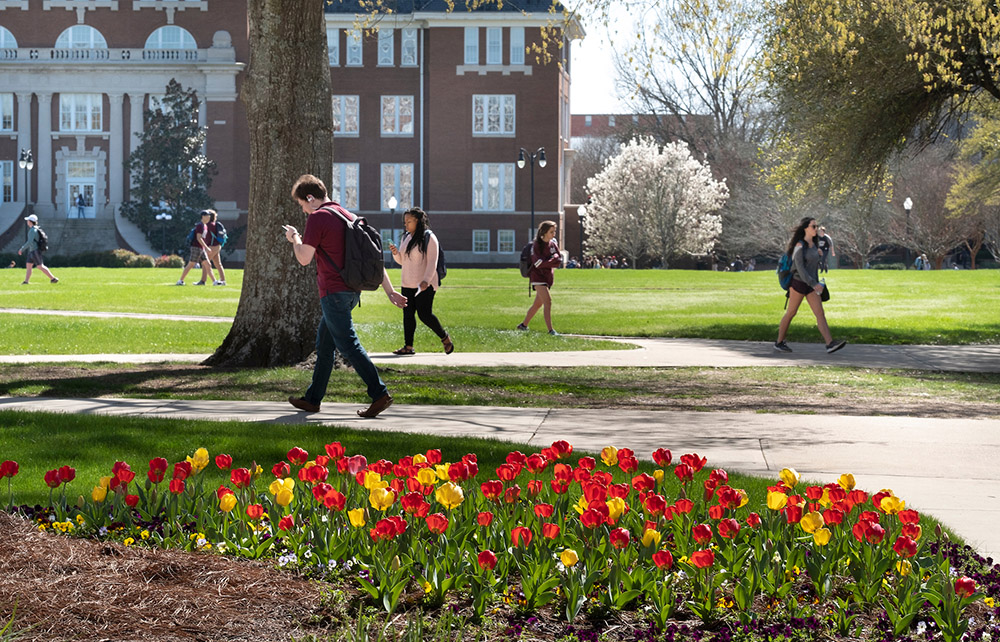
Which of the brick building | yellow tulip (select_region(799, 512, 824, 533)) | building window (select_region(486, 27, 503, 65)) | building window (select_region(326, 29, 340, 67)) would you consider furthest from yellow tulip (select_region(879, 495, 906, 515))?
building window (select_region(326, 29, 340, 67))

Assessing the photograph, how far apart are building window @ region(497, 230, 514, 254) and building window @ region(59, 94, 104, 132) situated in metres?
21.6

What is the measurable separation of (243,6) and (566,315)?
4412 cm

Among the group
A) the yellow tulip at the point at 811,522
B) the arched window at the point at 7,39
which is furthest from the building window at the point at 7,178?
the yellow tulip at the point at 811,522

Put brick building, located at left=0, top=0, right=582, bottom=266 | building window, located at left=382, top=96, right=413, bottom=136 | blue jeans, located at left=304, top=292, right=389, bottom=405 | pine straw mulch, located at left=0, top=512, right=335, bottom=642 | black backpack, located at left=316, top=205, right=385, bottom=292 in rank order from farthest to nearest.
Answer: building window, located at left=382, top=96, right=413, bottom=136, brick building, located at left=0, top=0, right=582, bottom=266, blue jeans, located at left=304, top=292, right=389, bottom=405, black backpack, located at left=316, top=205, right=385, bottom=292, pine straw mulch, located at left=0, top=512, right=335, bottom=642

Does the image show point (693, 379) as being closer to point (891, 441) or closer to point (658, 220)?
point (891, 441)

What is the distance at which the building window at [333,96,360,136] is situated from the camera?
6222 centimetres

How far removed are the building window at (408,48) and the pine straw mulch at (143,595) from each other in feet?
193

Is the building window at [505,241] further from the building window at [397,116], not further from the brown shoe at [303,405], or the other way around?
the brown shoe at [303,405]

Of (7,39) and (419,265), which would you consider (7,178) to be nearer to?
(7,39)

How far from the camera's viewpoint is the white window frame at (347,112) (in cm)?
6216

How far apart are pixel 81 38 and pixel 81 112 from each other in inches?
162

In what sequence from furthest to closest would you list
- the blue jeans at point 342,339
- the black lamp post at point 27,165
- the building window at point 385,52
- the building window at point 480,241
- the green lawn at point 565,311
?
the building window at point 480,241 → the building window at point 385,52 → the black lamp post at point 27,165 → the green lawn at point 565,311 → the blue jeans at point 342,339

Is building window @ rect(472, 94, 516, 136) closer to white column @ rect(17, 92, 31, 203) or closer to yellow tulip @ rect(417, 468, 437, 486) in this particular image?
white column @ rect(17, 92, 31, 203)

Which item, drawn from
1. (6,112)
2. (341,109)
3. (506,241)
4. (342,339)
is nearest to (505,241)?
(506,241)
